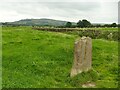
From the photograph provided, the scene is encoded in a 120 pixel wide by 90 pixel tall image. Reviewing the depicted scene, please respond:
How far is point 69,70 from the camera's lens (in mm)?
28609

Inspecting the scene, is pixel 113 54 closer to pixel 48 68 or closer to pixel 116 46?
pixel 116 46

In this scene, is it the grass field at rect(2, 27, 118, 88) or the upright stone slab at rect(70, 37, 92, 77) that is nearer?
the grass field at rect(2, 27, 118, 88)

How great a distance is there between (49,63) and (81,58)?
410 centimetres

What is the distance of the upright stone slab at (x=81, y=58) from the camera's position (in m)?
26.8

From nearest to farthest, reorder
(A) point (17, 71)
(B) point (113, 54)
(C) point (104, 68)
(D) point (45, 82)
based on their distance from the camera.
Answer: (D) point (45, 82) < (A) point (17, 71) < (C) point (104, 68) < (B) point (113, 54)

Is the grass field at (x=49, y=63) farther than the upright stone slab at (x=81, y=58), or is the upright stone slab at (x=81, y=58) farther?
the upright stone slab at (x=81, y=58)

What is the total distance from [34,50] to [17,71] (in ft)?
24.7

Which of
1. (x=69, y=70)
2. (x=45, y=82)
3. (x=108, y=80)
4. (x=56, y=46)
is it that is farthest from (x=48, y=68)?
(x=56, y=46)

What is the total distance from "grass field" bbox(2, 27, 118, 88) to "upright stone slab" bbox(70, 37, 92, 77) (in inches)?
22.2

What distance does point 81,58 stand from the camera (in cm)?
2695

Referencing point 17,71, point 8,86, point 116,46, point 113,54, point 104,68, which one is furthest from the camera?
point 116,46

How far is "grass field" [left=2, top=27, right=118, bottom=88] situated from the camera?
25216 mm

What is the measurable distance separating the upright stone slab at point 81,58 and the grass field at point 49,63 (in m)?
0.56

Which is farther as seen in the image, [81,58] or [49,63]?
[49,63]
